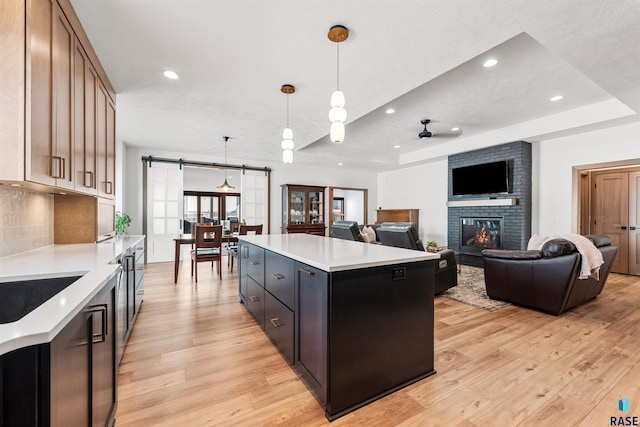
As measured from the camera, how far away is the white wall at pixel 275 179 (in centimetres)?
578

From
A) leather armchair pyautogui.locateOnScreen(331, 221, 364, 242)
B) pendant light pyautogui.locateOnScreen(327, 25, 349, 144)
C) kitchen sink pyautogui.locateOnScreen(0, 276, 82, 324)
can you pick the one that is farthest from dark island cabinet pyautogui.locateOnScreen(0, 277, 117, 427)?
leather armchair pyautogui.locateOnScreen(331, 221, 364, 242)

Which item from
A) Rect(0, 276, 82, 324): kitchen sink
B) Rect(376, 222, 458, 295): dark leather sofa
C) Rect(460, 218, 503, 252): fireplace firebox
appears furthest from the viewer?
Rect(460, 218, 503, 252): fireplace firebox

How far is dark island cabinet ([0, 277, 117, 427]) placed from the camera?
68cm

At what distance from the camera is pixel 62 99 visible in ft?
5.62

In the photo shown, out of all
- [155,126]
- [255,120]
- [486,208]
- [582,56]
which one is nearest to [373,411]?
[582,56]

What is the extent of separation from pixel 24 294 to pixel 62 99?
3.95 ft

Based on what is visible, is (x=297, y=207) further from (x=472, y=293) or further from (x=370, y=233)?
(x=472, y=293)

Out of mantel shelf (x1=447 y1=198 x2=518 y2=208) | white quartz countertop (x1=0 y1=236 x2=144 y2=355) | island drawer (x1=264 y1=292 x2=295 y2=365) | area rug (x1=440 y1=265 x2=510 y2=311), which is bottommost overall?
area rug (x1=440 y1=265 x2=510 y2=311)

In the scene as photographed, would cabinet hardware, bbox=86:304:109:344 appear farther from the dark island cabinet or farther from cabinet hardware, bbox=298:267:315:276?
cabinet hardware, bbox=298:267:315:276

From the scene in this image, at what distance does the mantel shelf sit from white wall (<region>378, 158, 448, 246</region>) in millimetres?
682

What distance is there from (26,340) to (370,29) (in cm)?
244

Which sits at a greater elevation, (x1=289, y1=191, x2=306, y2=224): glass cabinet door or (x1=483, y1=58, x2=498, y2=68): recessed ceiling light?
(x1=483, y1=58, x2=498, y2=68): recessed ceiling light

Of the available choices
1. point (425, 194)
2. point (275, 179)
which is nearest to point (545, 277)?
point (425, 194)

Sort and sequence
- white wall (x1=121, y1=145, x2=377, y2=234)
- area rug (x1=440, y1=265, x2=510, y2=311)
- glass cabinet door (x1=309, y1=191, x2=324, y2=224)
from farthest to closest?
glass cabinet door (x1=309, y1=191, x2=324, y2=224)
white wall (x1=121, y1=145, x2=377, y2=234)
area rug (x1=440, y1=265, x2=510, y2=311)
